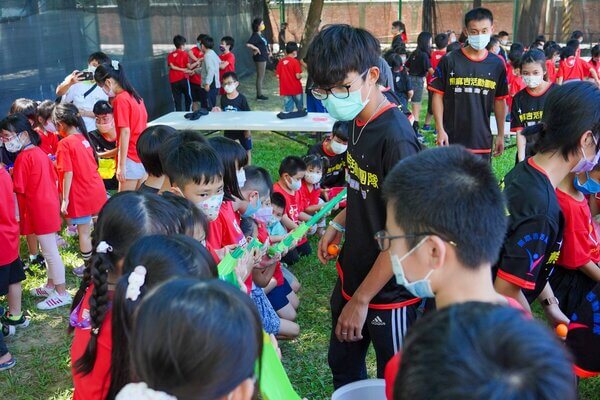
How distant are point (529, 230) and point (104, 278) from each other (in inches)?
55.8

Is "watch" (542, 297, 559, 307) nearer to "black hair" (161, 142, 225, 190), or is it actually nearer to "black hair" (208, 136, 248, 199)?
"black hair" (161, 142, 225, 190)

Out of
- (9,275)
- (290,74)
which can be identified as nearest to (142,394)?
(9,275)

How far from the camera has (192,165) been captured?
9.09ft

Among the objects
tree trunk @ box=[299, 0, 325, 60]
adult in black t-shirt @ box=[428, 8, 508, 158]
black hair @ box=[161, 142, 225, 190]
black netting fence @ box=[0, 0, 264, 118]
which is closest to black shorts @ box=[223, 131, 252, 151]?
black netting fence @ box=[0, 0, 264, 118]

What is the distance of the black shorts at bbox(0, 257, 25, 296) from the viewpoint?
3.73 m

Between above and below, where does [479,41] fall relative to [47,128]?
above

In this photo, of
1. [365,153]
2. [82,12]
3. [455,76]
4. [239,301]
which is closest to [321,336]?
[365,153]

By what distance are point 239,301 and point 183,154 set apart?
159cm

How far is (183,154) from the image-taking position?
111 inches

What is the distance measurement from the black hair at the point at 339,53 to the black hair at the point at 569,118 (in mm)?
681

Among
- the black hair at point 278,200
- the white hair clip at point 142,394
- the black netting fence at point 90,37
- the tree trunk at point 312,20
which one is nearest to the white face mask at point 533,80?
the black hair at point 278,200

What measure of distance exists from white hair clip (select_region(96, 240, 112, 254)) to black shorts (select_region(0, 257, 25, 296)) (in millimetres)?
2160

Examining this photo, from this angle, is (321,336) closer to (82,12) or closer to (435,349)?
(435,349)

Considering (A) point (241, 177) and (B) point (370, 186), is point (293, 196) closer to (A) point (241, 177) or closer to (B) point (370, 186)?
(A) point (241, 177)
